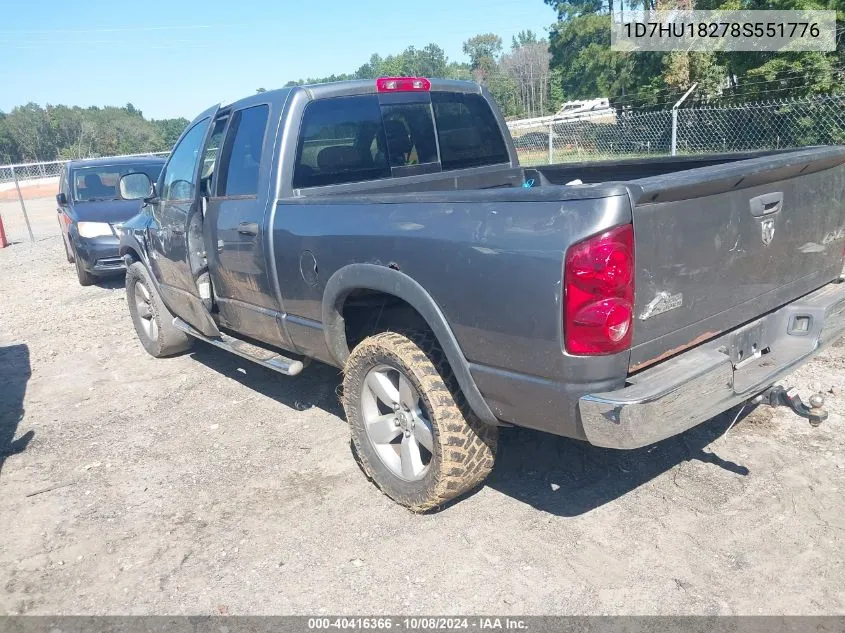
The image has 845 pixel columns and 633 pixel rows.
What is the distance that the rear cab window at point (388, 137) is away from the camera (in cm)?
416

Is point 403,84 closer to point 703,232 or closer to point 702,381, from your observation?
point 703,232

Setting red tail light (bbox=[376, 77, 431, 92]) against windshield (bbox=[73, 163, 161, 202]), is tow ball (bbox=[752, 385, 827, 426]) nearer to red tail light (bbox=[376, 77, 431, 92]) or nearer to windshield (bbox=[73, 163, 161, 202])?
red tail light (bbox=[376, 77, 431, 92])

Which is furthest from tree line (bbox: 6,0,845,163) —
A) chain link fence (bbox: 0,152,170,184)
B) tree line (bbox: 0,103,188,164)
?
chain link fence (bbox: 0,152,170,184)

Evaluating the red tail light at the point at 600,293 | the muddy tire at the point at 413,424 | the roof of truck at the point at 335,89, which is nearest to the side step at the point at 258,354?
the muddy tire at the point at 413,424

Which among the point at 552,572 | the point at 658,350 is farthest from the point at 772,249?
the point at 552,572

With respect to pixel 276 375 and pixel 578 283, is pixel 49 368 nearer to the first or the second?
pixel 276 375

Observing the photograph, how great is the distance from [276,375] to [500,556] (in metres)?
3.16

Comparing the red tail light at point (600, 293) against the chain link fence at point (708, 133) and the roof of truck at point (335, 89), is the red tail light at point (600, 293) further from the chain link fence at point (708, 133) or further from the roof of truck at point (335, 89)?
the chain link fence at point (708, 133)

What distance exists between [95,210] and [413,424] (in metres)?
8.57

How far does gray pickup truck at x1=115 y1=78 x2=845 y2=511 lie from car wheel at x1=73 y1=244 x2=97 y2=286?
5982mm

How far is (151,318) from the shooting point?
655 cm

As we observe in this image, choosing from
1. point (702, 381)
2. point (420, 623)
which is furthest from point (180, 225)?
point (702, 381)

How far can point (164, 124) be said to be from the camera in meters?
91.2

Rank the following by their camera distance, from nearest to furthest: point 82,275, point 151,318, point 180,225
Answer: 1. point 180,225
2. point 151,318
3. point 82,275
